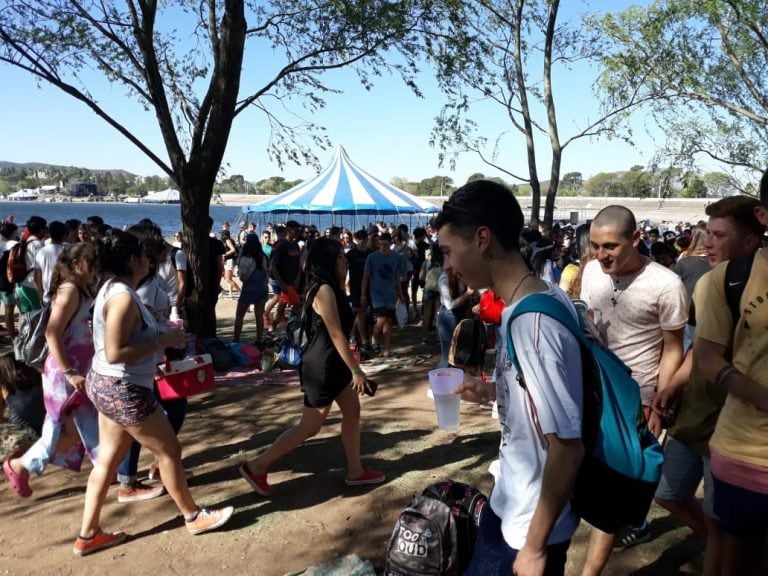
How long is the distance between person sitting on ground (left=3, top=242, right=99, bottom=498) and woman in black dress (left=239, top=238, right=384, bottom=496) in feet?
3.58

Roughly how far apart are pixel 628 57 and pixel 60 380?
14225mm

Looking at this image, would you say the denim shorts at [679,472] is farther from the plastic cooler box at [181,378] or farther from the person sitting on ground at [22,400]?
the person sitting on ground at [22,400]

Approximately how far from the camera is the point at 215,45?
27.9 feet

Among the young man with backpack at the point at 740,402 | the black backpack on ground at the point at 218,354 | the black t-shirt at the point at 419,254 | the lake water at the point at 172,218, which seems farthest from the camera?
the lake water at the point at 172,218

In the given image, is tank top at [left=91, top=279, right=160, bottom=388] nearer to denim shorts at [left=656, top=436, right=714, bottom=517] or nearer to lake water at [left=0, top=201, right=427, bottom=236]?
denim shorts at [left=656, top=436, right=714, bottom=517]

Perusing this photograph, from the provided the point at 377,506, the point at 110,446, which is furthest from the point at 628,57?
the point at 110,446

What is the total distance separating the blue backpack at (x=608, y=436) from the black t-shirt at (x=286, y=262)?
26.8 ft

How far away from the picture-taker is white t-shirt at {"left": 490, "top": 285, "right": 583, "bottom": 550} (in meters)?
1.53

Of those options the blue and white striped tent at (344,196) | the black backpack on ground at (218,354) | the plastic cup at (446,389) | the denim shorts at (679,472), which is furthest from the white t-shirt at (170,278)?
the blue and white striped tent at (344,196)

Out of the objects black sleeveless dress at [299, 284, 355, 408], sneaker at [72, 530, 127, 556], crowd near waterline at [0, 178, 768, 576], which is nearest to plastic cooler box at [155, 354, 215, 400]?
crowd near waterline at [0, 178, 768, 576]

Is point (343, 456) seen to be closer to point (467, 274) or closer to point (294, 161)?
point (467, 274)

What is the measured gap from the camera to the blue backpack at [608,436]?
5.17ft

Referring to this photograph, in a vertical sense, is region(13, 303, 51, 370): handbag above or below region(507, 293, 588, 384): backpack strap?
below

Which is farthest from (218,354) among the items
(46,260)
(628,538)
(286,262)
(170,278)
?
(628,538)
